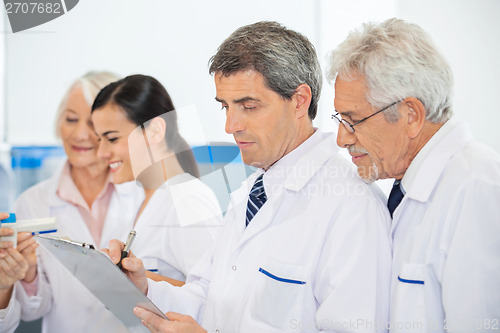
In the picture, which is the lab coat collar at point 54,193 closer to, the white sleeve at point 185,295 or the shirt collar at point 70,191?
the shirt collar at point 70,191

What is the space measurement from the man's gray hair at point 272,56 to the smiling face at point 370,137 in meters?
0.11

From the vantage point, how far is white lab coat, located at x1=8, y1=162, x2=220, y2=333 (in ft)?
4.38

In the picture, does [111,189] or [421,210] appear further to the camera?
[111,189]

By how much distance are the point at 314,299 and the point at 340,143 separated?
13.6 inches

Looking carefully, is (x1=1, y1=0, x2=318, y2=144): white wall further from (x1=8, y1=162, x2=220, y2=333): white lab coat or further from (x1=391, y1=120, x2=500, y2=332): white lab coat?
(x1=391, y1=120, x2=500, y2=332): white lab coat

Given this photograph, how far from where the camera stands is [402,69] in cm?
94

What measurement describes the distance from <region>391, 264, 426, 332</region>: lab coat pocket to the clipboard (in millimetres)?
478

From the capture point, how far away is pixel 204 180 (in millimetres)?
1286

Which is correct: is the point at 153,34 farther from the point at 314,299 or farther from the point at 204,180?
the point at 314,299

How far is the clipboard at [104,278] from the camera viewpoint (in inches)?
37.0

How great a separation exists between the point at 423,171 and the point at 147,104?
2.71 ft

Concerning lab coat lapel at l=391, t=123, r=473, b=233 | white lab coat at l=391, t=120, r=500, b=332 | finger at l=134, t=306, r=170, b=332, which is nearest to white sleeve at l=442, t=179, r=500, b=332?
white lab coat at l=391, t=120, r=500, b=332

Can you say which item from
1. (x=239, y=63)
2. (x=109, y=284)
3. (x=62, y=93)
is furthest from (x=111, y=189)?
(x=239, y=63)

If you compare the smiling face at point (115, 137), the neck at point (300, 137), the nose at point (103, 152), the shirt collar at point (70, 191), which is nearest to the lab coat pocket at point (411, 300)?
the neck at point (300, 137)
